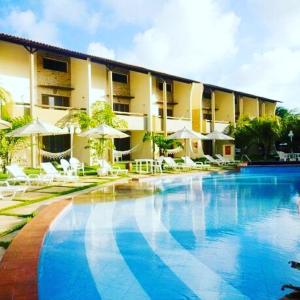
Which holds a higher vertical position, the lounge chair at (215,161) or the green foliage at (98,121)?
the green foliage at (98,121)

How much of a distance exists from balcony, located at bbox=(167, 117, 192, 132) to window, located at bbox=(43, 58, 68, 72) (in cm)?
883

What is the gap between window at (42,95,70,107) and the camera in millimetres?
24359

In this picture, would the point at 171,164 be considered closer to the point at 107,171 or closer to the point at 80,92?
the point at 107,171

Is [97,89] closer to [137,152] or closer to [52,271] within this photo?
[137,152]

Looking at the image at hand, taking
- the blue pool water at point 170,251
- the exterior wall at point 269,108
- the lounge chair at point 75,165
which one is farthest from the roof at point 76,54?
the exterior wall at point 269,108

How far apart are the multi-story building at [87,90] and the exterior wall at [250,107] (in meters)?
7.24

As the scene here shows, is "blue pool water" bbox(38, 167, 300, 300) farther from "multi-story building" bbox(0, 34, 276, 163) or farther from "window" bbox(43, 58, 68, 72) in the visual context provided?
"window" bbox(43, 58, 68, 72)

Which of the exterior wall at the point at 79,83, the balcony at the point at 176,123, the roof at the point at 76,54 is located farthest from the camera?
the balcony at the point at 176,123

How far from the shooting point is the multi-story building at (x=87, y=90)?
21.8 metres

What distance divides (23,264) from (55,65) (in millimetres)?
21535

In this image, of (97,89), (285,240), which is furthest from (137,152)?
(285,240)

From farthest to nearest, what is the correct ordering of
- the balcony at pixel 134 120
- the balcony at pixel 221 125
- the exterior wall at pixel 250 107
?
1. the exterior wall at pixel 250 107
2. the balcony at pixel 221 125
3. the balcony at pixel 134 120

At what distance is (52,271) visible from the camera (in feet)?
17.3

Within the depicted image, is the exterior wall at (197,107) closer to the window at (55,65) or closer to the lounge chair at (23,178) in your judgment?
the window at (55,65)
